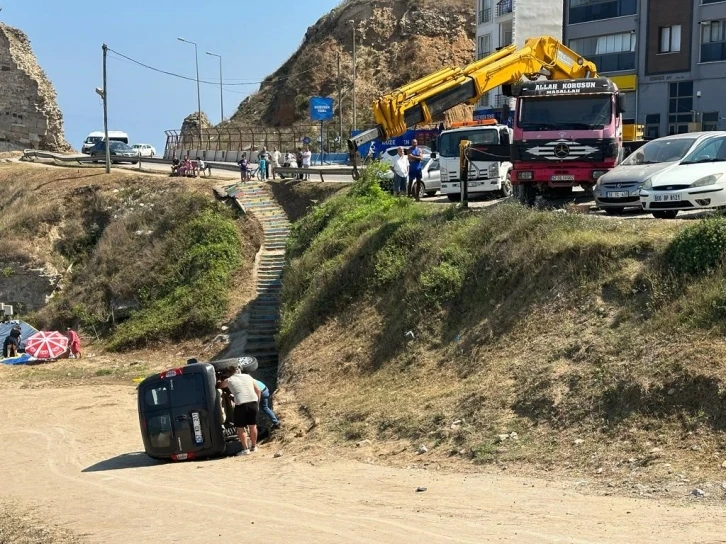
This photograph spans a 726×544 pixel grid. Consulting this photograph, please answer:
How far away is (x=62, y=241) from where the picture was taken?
37.2 m

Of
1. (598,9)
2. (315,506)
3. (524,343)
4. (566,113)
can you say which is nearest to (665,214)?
(566,113)

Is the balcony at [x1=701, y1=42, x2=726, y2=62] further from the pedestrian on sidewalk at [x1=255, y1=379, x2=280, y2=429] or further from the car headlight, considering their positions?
the pedestrian on sidewalk at [x1=255, y1=379, x2=280, y2=429]

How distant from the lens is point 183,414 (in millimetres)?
15023

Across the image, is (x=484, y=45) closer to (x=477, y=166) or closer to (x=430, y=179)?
(x=430, y=179)

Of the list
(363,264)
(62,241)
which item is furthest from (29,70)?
(363,264)

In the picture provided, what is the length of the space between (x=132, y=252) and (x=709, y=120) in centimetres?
2609

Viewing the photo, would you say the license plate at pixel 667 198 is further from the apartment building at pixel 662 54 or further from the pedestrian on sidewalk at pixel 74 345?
the apartment building at pixel 662 54

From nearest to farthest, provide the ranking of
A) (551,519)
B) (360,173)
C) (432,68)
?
(551,519) < (360,173) < (432,68)

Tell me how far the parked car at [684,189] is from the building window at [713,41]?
27360mm

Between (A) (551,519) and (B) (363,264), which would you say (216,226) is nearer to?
(B) (363,264)

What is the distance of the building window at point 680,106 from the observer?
4375cm

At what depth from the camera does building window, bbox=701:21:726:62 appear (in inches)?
1666

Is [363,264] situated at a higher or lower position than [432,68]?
lower

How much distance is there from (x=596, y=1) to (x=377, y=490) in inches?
1633
